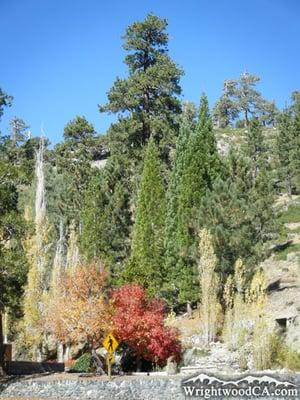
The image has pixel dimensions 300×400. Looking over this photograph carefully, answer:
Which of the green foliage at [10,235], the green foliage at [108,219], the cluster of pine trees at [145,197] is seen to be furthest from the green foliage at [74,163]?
the green foliage at [10,235]

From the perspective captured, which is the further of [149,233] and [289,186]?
[289,186]

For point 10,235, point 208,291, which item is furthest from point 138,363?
point 10,235

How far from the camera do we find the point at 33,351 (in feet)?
121

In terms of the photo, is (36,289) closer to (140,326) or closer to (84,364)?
(84,364)

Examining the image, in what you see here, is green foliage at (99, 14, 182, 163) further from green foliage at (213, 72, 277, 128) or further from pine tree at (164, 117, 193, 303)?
green foliage at (213, 72, 277, 128)

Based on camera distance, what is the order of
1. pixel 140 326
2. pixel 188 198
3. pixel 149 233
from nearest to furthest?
pixel 140 326 → pixel 188 198 → pixel 149 233

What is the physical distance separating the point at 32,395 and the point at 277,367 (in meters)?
11.6

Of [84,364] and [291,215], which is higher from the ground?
[291,215]

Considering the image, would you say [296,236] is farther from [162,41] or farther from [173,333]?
[173,333]

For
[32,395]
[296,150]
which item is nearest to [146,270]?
[32,395]

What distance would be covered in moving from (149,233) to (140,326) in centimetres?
1461

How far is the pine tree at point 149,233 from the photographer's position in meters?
36.4

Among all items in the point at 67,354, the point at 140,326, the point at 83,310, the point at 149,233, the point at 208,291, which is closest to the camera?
the point at 83,310

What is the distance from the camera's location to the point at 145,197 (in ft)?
150
